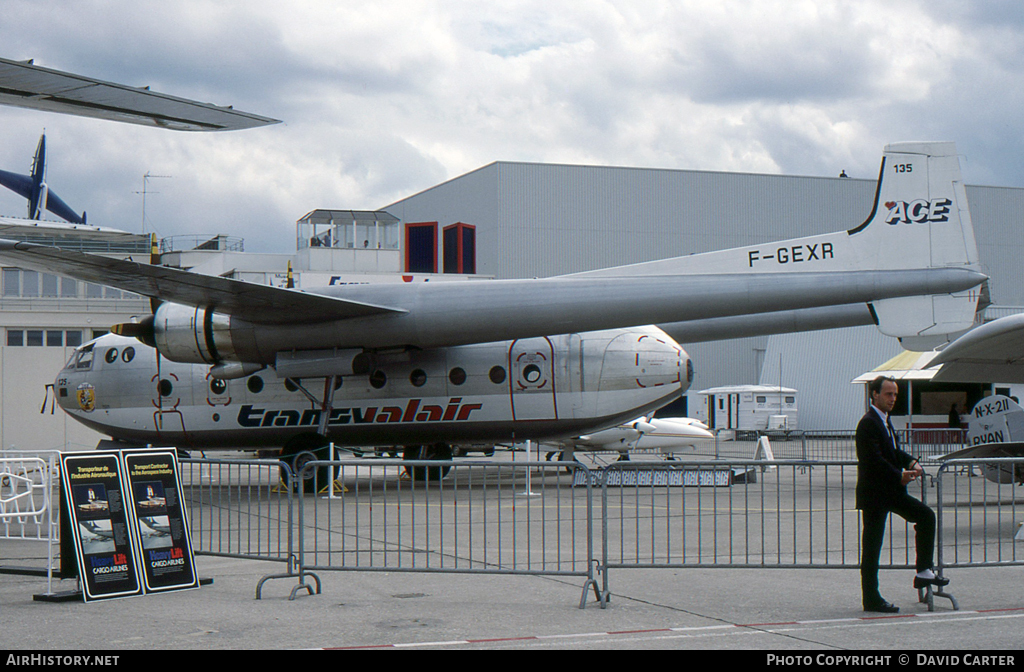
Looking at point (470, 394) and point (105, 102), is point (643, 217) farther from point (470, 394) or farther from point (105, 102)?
point (105, 102)

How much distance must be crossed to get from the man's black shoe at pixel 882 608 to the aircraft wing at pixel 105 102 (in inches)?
272

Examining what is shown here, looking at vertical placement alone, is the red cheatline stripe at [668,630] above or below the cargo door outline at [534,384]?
below

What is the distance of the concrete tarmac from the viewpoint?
6324 millimetres

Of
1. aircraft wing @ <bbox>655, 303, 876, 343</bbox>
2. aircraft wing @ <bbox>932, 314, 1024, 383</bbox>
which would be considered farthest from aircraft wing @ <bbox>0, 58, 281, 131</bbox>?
aircraft wing @ <bbox>932, 314, 1024, 383</bbox>

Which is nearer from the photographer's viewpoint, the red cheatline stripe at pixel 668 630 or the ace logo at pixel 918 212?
the red cheatline stripe at pixel 668 630

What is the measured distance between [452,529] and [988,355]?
36.8 feet

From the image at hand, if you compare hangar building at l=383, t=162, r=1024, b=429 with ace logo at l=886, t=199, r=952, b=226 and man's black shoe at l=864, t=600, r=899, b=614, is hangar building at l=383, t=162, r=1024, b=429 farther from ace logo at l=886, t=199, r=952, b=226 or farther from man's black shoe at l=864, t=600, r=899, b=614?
man's black shoe at l=864, t=600, r=899, b=614

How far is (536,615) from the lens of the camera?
7262 millimetres

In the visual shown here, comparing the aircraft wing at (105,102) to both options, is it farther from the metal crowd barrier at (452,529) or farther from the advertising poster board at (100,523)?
the metal crowd barrier at (452,529)

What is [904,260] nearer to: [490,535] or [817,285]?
[817,285]

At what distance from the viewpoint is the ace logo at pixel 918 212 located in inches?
603

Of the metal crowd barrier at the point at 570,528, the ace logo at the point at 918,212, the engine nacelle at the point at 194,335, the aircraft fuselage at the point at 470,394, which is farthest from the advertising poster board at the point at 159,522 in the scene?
the ace logo at the point at 918,212
